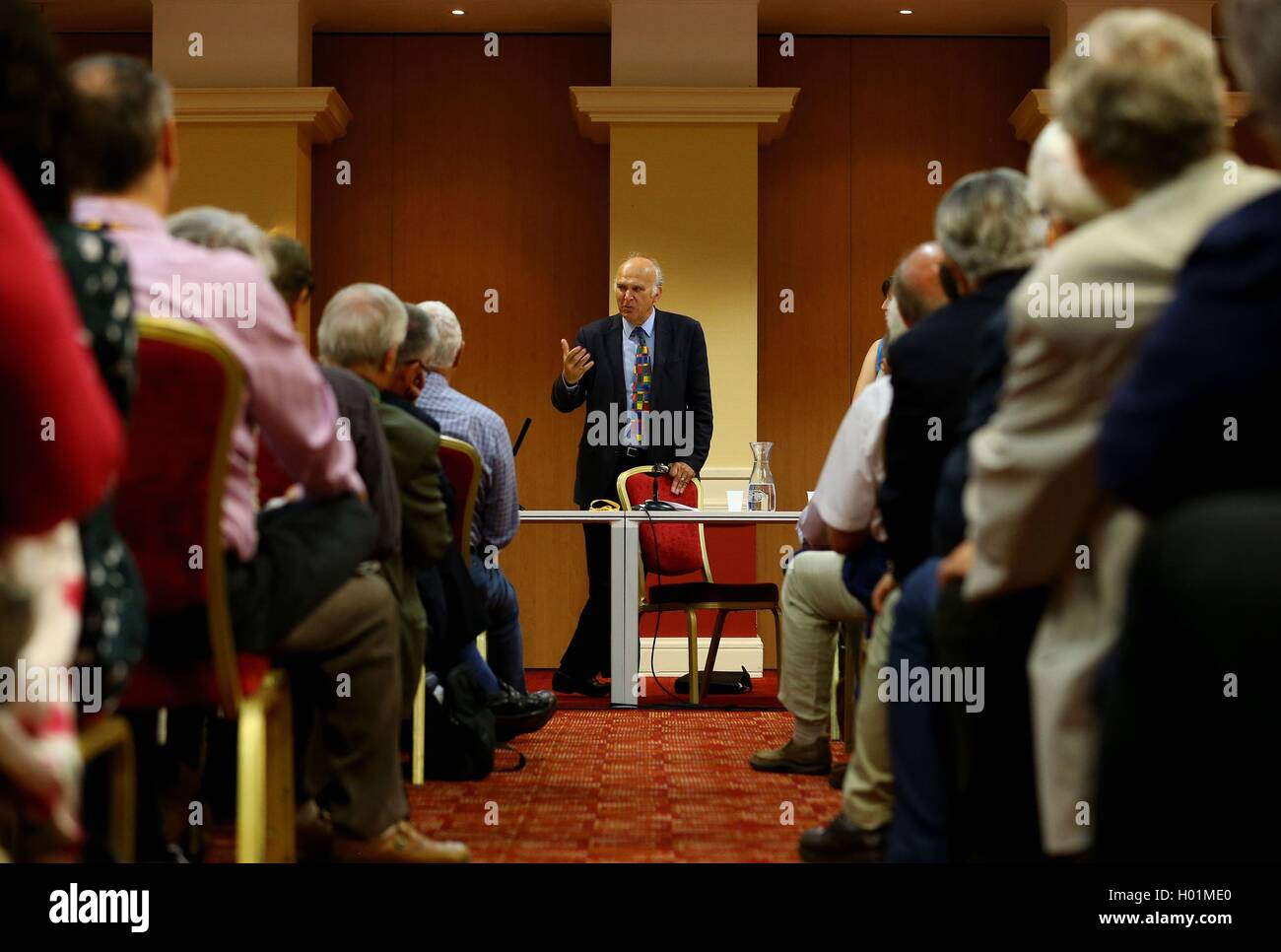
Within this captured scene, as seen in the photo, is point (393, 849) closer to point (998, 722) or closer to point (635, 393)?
point (998, 722)

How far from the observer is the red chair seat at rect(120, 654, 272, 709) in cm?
188

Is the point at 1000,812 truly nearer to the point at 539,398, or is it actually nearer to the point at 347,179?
the point at 539,398

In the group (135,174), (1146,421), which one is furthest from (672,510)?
A: (1146,421)

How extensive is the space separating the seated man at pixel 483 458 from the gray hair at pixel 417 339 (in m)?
0.40

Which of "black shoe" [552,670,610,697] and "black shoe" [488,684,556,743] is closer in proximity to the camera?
"black shoe" [488,684,556,743]

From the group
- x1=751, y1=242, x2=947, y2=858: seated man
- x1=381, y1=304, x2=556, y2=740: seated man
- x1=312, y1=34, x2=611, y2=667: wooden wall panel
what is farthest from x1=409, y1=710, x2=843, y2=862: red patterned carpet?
x1=312, y1=34, x2=611, y2=667: wooden wall panel

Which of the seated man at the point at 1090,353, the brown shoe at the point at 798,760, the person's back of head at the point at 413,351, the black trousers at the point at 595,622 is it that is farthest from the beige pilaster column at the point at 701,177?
the seated man at the point at 1090,353

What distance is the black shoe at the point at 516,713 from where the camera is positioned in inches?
155

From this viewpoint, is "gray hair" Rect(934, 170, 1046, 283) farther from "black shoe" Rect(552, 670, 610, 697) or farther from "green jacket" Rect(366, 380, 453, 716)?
"black shoe" Rect(552, 670, 610, 697)

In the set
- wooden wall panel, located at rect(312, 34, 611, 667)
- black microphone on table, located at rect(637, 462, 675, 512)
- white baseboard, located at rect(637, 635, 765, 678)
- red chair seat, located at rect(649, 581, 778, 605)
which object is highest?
wooden wall panel, located at rect(312, 34, 611, 667)

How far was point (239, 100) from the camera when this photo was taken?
21.9ft

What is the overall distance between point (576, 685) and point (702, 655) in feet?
3.47

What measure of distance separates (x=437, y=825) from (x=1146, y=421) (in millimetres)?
2105

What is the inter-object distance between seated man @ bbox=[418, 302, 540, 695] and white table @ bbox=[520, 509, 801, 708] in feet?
2.88
